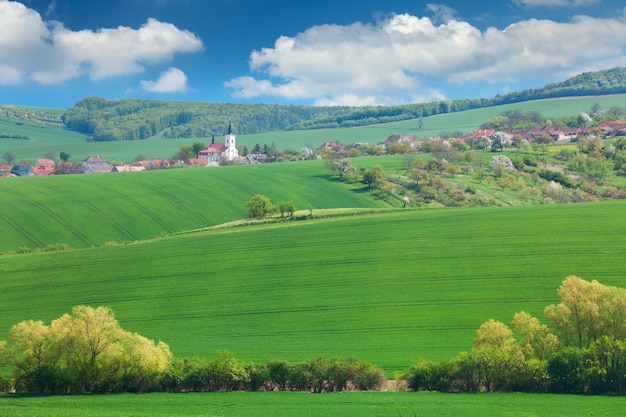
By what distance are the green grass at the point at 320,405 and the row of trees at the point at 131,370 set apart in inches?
53.4

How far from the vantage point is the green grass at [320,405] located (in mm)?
35344


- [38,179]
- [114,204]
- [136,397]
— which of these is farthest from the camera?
[38,179]

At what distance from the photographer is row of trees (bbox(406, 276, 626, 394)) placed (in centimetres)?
3984

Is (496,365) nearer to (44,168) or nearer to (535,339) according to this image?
(535,339)

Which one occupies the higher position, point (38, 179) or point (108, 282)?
point (38, 179)

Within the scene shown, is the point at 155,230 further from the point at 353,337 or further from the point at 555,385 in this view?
the point at 555,385

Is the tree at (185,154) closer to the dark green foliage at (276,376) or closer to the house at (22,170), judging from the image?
the house at (22,170)

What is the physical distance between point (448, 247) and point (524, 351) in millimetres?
26056

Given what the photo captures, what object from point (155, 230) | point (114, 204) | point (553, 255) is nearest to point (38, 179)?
point (114, 204)

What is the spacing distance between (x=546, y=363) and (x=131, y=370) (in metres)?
23.5

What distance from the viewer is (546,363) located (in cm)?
4050

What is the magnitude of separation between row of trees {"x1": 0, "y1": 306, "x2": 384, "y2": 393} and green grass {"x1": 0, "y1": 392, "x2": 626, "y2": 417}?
136cm

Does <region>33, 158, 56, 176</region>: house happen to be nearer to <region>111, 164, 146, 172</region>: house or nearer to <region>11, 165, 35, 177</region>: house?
<region>11, 165, 35, 177</region>: house

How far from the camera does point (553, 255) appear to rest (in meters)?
63.7
